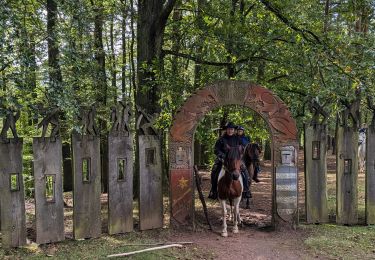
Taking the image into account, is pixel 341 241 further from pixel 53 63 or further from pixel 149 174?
pixel 53 63

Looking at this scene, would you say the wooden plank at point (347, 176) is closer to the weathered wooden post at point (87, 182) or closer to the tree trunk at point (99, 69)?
the weathered wooden post at point (87, 182)

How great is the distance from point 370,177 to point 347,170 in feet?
1.76

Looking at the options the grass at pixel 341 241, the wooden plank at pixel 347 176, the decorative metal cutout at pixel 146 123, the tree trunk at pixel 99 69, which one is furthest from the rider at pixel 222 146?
the tree trunk at pixel 99 69

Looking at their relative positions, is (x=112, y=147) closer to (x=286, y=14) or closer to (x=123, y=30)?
(x=286, y=14)

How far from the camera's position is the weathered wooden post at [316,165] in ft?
27.7

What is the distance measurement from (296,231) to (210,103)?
10.5ft

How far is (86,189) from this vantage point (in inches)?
292

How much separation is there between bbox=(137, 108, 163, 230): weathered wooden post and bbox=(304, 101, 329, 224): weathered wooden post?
10.5 feet

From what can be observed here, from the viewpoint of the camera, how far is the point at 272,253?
7.02 metres

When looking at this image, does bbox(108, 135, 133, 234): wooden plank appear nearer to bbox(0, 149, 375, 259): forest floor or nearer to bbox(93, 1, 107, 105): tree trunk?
bbox(0, 149, 375, 259): forest floor

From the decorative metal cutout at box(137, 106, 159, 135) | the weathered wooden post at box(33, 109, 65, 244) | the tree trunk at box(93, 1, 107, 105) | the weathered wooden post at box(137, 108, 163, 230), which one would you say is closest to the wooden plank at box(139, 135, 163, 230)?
the weathered wooden post at box(137, 108, 163, 230)

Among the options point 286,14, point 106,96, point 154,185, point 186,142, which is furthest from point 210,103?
point 106,96

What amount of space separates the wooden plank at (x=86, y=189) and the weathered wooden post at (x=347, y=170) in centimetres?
511

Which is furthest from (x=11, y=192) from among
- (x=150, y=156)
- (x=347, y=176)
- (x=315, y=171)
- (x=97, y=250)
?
(x=347, y=176)
